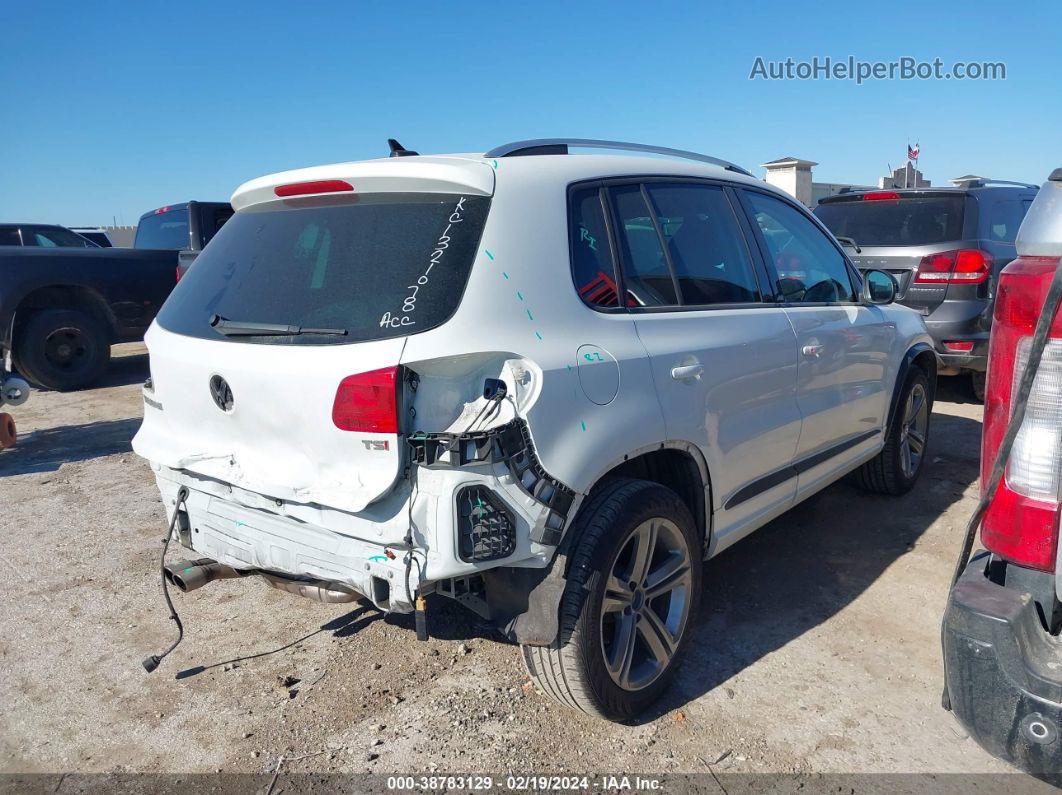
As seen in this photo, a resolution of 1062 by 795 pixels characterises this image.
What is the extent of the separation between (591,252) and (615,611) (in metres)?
1.23

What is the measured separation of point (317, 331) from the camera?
248 centimetres

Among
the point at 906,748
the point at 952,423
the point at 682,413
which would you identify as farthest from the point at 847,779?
the point at 952,423

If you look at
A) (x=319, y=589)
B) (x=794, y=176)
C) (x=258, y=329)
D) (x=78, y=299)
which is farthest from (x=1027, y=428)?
(x=794, y=176)

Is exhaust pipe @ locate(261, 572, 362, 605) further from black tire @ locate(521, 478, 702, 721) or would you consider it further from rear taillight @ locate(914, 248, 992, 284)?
rear taillight @ locate(914, 248, 992, 284)

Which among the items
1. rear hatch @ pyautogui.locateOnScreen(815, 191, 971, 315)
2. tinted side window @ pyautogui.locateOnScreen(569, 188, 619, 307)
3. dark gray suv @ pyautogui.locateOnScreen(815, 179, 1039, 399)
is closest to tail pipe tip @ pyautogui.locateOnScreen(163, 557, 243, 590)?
tinted side window @ pyautogui.locateOnScreen(569, 188, 619, 307)

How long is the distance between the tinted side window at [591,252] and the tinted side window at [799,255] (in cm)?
116

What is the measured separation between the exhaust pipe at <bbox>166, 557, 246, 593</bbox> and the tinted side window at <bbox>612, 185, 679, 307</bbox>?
5.66 ft

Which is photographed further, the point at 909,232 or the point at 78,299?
the point at 78,299

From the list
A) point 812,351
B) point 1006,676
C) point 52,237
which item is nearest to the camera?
point 1006,676

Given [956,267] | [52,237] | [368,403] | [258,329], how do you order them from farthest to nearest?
[52,237] < [956,267] < [258,329] < [368,403]

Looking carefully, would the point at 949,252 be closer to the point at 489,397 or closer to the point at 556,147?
the point at 556,147

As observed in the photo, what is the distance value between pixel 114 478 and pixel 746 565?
14.4ft

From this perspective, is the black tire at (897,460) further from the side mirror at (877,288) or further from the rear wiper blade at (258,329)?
the rear wiper blade at (258,329)

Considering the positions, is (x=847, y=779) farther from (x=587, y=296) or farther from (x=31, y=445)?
(x=31, y=445)
